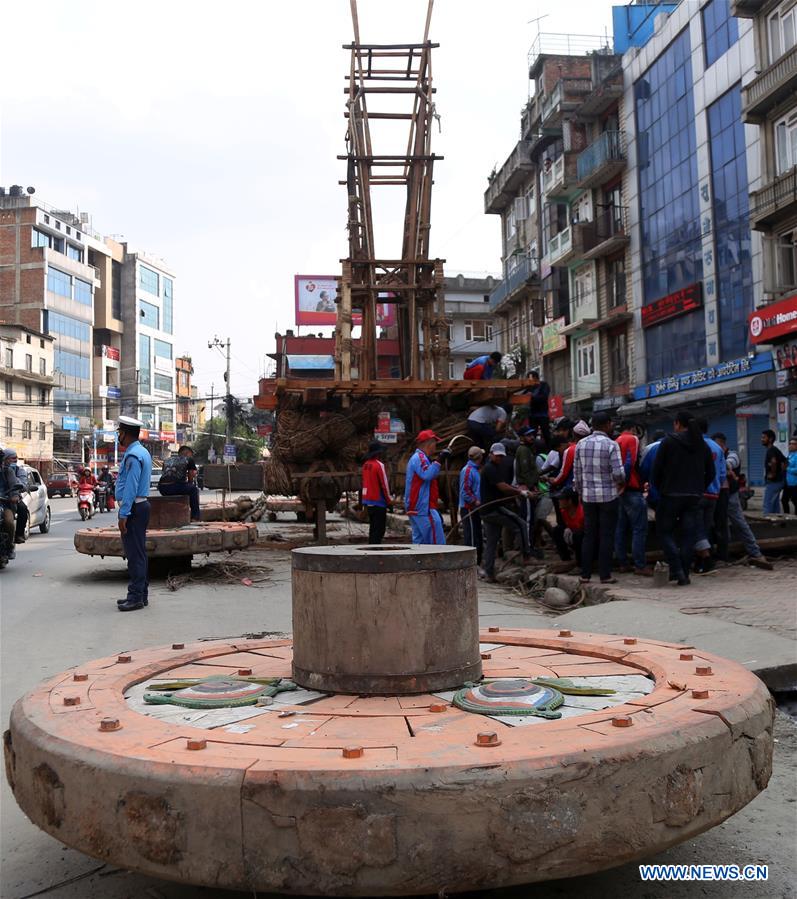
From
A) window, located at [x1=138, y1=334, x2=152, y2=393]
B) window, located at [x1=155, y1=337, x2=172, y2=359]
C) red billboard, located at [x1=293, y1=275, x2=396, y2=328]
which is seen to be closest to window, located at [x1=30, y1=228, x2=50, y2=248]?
window, located at [x1=138, y1=334, x2=152, y2=393]

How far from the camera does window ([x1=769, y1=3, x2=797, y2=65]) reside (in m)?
20.0

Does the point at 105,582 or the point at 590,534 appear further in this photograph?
the point at 105,582

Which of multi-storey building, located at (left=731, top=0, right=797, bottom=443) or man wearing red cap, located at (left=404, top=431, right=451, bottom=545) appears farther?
multi-storey building, located at (left=731, top=0, right=797, bottom=443)

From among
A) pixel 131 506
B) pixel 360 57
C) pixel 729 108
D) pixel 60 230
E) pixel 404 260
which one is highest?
pixel 60 230

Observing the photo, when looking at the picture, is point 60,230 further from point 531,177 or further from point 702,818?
point 702,818

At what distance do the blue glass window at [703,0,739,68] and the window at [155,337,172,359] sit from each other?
213 feet

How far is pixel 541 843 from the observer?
2018 millimetres

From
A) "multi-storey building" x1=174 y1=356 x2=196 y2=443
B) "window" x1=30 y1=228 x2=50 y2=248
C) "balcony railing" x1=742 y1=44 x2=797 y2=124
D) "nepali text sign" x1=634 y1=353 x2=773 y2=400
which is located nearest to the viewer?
"balcony railing" x1=742 y1=44 x2=797 y2=124

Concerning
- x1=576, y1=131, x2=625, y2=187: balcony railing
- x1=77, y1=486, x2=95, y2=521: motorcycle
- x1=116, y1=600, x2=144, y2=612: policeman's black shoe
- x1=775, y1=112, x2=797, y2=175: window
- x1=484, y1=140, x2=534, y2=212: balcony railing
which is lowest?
x1=116, y1=600, x2=144, y2=612: policeman's black shoe

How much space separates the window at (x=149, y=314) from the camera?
76438mm

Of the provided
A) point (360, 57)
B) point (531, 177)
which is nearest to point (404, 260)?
point (360, 57)

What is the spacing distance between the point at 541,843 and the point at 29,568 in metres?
11.1

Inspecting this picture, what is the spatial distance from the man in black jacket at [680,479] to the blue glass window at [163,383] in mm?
77834

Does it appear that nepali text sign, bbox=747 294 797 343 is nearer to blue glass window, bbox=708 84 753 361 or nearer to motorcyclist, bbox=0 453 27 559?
blue glass window, bbox=708 84 753 361
